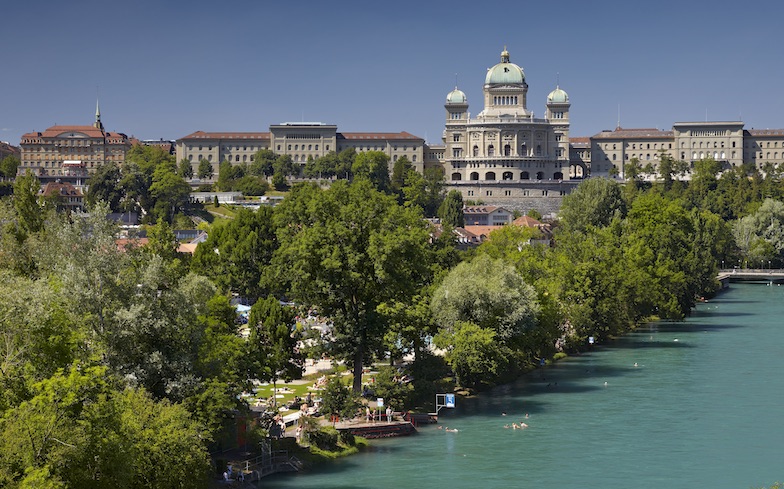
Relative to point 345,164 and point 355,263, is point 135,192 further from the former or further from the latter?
point 355,263

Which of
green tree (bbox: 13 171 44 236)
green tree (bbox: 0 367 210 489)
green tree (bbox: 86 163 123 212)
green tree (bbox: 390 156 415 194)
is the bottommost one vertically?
green tree (bbox: 0 367 210 489)

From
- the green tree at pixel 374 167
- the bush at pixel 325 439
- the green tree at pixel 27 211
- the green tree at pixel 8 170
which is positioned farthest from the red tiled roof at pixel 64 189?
the bush at pixel 325 439

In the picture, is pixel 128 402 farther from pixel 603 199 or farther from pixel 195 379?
Answer: pixel 603 199

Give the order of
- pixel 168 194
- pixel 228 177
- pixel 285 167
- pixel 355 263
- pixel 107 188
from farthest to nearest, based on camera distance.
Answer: pixel 285 167 < pixel 228 177 < pixel 168 194 < pixel 107 188 < pixel 355 263

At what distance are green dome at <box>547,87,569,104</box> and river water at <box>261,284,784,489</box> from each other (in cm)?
13202

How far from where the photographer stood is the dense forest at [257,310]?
2739 cm

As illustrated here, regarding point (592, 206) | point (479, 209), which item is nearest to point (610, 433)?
point (592, 206)

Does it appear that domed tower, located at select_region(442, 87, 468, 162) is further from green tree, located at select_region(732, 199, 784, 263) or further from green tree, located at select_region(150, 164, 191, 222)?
green tree, located at select_region(732, 199, 784, 263)

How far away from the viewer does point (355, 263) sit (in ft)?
155

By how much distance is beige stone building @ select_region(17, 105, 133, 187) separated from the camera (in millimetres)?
188625

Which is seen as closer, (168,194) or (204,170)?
(168,194)

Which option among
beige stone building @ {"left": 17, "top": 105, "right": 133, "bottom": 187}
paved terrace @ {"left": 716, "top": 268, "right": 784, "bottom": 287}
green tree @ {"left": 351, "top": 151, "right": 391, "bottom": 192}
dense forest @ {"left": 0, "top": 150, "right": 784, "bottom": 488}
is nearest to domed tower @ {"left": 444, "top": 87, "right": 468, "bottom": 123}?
green tree @ {"left": 351, "top": 151, "right": 391, "bottom": 192}

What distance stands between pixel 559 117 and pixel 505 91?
416 inches

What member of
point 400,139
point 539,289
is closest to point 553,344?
point 539,289
